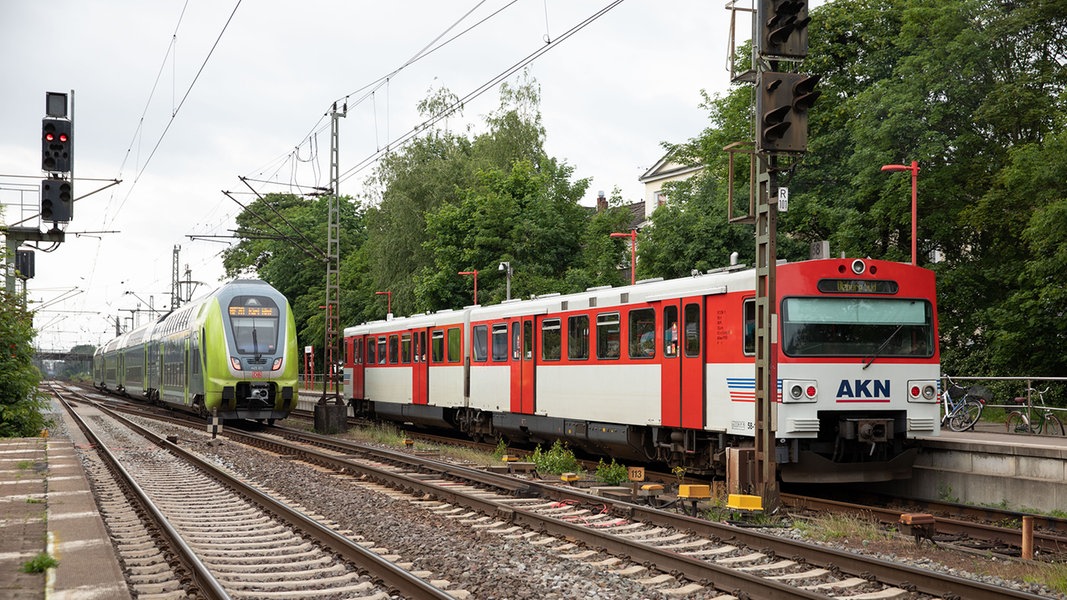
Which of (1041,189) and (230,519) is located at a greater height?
(1041,189)

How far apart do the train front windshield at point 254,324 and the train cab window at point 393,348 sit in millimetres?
2937

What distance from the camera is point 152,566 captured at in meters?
9.19

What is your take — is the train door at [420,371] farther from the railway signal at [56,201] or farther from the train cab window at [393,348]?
the railway signal at [56,201]

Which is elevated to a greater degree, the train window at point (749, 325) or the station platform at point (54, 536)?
the train window at point (749, 325)

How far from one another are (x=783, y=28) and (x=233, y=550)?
812 cm

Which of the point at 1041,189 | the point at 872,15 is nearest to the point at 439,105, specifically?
the point at 872,15

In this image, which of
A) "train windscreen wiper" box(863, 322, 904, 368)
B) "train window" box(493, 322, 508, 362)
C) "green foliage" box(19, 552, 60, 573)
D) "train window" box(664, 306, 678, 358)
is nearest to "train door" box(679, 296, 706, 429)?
"train window" box(664, 306, 678, 358)

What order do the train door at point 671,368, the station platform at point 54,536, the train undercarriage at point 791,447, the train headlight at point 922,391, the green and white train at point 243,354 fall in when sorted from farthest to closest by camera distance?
1. the green and white train at point 243,354
2. the train door at point 671,368
3. the train headlight at point 922,391
4. the train undercarriage at point 791,447
5. the station platform at point 54,536

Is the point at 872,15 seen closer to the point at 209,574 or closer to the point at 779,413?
the point at 779,413

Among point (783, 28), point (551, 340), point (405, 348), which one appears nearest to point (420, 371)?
point (405, 348)

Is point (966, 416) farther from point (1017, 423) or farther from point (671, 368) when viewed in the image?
point (671, 368)

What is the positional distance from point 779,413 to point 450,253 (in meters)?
34.1

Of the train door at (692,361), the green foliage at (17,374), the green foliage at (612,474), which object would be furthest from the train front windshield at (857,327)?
the green foliage at (17,374)

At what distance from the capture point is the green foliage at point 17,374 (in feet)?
73.5
